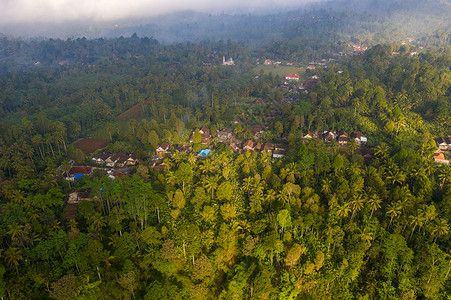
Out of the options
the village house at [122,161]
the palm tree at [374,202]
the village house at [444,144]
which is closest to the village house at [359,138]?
the village house at [444,144]

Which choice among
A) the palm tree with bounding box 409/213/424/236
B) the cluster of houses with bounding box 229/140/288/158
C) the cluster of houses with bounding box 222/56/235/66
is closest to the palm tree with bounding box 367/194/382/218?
the palm tree with bounding box 409/213/424/236

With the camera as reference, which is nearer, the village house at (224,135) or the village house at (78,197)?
the village house at (78,197)

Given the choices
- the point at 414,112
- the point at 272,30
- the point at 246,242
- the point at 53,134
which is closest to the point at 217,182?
the point at 246,242

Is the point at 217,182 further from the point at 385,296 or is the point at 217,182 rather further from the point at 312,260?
the point at 385,296

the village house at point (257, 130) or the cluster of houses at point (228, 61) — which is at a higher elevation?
the cluster of houses at point (228, 61)

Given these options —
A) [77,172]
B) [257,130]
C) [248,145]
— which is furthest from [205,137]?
[77,172]

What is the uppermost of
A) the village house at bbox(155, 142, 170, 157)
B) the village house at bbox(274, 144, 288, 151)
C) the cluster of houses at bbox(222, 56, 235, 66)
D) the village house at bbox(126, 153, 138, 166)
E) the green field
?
the cluster of houses at bbox(222, 56, 235, 66)

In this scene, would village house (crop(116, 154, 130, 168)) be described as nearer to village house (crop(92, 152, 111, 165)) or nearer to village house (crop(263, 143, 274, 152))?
village house (crop(92, 152, 111, 165))

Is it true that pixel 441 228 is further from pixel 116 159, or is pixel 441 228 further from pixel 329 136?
pixel 116 159

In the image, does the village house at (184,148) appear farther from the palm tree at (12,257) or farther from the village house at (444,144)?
the village house at (444,144)
